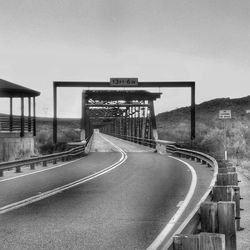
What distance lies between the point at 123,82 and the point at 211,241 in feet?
108

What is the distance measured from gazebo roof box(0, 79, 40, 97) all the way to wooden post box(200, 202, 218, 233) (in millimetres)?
28962

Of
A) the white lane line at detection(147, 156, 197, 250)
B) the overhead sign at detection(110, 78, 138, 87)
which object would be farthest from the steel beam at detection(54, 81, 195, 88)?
the white lane line at detection(147, 156, 197, 250)

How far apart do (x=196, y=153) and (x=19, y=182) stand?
1262 cm

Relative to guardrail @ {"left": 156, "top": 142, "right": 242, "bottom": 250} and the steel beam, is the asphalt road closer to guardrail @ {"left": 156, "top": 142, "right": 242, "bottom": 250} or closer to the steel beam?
guardrail @ {"left": 156, "top": 142, "right": 242, "bottom": 250}

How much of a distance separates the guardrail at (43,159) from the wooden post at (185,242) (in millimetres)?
14426

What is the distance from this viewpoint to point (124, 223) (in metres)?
8.87

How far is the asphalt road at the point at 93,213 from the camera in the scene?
7.40 meters

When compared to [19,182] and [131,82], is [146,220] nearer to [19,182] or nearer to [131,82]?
[19,182]

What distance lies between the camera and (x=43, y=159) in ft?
74.7

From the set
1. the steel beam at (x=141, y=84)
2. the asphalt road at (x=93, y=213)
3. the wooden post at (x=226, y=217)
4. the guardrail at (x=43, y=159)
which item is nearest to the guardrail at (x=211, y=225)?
the wooden post at (x=226, y=217)

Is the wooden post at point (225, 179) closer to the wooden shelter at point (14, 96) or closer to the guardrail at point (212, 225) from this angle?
the guardrail at point (212, 225)

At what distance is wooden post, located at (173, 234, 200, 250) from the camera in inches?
151

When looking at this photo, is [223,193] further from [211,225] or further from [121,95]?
[121,95]

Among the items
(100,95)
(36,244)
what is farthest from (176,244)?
(100,95)
